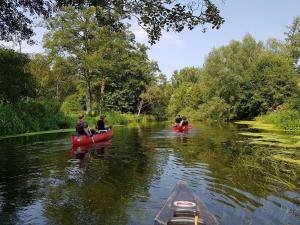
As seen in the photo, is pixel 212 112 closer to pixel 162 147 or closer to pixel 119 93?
pixel 119 93

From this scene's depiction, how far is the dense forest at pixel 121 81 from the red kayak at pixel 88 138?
8.39 meters

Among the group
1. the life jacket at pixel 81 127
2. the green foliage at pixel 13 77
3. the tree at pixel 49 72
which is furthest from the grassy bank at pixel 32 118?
the life jacket at pixel 81 127

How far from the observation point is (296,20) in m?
67.4

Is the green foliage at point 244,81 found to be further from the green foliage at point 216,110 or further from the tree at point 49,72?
the tree at point 49,72

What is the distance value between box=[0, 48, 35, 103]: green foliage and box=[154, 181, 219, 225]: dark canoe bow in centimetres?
2168

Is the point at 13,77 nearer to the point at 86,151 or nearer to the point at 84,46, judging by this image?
the point at 86,151

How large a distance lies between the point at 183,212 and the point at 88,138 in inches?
615

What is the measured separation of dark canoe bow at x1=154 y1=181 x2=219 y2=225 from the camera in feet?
20.4

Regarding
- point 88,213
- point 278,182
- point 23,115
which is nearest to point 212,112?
point 23,115

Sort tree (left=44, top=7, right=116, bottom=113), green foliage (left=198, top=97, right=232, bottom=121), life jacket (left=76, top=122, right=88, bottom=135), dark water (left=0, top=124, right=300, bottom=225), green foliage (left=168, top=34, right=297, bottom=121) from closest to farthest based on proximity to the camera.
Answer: dark water (left=0, top=124, right=300, bottom=225) → life jacket (left=76, top=122, right=88, bottom=135) → tree (left=44, top=7, right=116, bottom=113) → green foliage (left=168, top=34, right=297, bottom=121) → green foliage (left=198, top=97, right=232, bottom=121)

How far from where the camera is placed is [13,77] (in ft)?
88.6

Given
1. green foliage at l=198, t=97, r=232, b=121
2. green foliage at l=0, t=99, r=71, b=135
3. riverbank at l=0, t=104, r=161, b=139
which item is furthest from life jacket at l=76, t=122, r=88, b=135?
green foliage at l=198, t=97, r=232, b=121

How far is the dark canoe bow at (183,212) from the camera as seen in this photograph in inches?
245

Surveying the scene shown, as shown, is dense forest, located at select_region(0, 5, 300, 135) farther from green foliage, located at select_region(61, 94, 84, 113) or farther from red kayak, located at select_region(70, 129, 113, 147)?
red kayak, located at select_region(70, 129, 113, 147)
